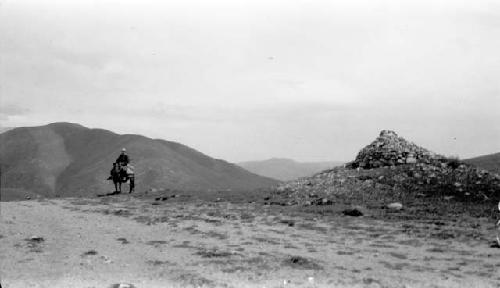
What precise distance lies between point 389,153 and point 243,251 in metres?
19.0

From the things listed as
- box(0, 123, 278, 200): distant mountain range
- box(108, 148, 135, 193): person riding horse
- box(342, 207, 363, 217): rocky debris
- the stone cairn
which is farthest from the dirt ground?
box(0, 123, 278, 200): distant mountain range

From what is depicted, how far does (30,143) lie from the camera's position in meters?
116

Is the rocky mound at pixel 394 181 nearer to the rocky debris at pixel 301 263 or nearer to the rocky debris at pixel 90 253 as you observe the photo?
the rocky debris at pixel 301 263

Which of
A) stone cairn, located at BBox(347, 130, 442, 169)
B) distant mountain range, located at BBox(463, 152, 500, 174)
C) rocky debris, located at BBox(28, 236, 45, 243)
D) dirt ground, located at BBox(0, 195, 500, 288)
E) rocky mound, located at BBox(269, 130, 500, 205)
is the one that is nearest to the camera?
dirt ground, located at BBox(0, 195, 500, 288)

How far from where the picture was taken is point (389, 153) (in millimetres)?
28859

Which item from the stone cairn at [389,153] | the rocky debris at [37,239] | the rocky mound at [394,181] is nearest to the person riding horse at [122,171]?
the rocky mound at [394,181]

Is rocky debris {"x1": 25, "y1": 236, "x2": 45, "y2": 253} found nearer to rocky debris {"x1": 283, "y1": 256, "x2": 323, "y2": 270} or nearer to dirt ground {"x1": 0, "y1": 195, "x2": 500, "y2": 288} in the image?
dirt ground {"x1": 0, "y1": 195, "x2": 500, "y2": 288}

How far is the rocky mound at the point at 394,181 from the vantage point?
71.1 ft

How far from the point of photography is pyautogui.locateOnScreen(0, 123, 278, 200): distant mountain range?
80938mm

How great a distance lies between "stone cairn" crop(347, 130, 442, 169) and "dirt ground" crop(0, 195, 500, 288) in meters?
11.0

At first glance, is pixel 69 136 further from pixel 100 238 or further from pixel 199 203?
pixel 100 238

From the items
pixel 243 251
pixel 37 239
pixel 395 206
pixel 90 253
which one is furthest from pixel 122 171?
pixel 243 251

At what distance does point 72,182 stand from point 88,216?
232 ft

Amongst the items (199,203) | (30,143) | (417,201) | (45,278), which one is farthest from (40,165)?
(45,278)
